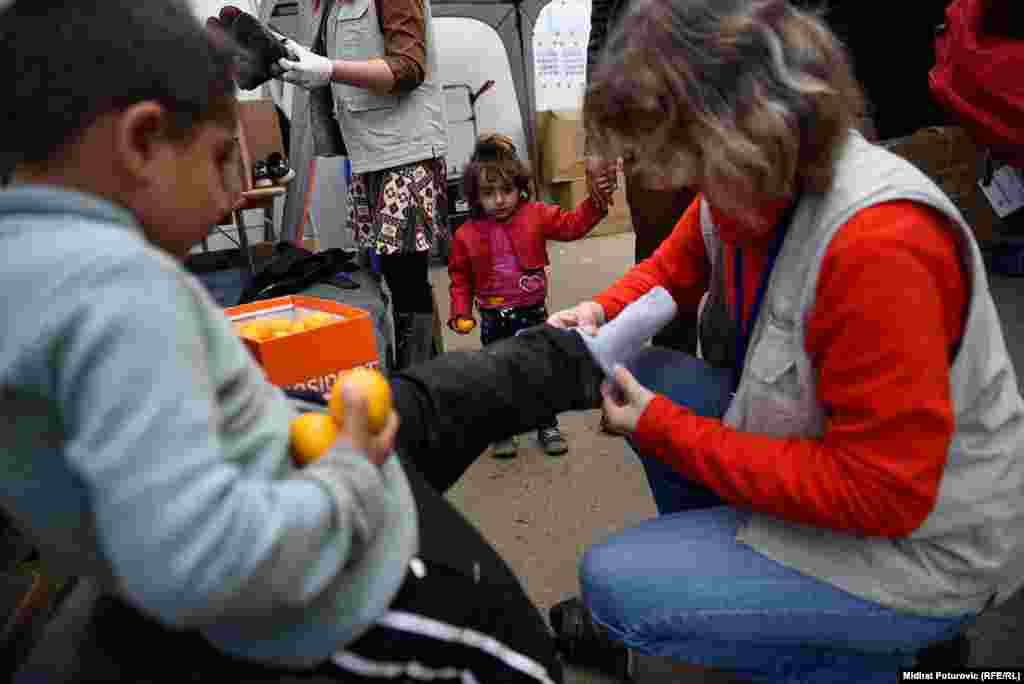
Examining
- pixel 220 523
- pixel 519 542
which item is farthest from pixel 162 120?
pixel 519 542

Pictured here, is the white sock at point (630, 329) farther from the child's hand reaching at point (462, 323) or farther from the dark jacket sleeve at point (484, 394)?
the child's hand reaching at point (462, 323)

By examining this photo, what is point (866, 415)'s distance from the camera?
0.64m

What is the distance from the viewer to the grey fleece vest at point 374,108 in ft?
5.69

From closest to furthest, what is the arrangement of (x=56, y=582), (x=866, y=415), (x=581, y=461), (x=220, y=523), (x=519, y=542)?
(x=220, y=523)
(x=866, y=415)
(x=56, y=582)
(x=519, y=542)
(x=581, y=461)

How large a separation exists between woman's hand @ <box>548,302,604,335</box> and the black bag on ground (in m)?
0.98

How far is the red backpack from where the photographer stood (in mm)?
2006

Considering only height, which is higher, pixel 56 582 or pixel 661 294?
pixel 661 294

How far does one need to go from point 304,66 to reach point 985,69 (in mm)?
1909

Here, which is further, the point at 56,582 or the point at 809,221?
the point at 56,582

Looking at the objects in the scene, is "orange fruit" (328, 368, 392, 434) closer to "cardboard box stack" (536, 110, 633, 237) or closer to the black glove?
the black glove

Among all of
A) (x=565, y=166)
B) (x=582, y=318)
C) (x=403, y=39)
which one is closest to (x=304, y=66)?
(x=403, y=39)

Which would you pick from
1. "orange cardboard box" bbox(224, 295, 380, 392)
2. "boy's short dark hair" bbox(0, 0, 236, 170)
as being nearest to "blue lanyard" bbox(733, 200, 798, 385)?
"boy's short dark hair" bbox(0, 0, 236, 170)

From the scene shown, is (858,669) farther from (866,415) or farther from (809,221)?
(809,221)

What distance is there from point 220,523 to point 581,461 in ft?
4.38
